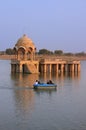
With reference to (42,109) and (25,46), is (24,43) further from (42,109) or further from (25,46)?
(42,109)

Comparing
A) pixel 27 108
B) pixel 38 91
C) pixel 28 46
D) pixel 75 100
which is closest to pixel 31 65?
pixel 28 46

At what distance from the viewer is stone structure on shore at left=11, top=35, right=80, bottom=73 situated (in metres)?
66.4

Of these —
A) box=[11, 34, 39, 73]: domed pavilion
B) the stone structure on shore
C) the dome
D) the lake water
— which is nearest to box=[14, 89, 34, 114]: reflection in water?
the lake water

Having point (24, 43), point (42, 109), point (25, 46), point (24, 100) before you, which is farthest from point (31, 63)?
point (42, 109)

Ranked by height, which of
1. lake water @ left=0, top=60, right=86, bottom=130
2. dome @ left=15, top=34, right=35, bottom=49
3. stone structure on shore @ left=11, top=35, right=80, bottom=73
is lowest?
lake water @ left=0, top=60, right=86, bottom=130

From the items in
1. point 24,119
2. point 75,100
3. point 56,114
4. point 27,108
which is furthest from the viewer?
point 75,100

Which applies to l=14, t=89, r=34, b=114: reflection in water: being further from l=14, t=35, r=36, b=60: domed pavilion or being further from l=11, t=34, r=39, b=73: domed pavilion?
l=14, t=35, r=36, b=60: domed pavilion

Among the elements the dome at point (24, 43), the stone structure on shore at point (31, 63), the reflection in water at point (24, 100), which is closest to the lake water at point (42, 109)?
the reflection in water at point (24, 100)

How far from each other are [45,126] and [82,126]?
7.00 ft

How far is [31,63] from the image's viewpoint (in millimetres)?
66688

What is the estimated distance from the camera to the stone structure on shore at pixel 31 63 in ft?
218

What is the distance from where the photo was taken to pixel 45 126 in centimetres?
2383

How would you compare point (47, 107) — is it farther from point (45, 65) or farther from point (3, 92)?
point (45, 65)

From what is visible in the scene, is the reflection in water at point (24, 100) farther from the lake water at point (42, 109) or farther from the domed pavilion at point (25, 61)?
the domed pavilion at point (25, 61)
